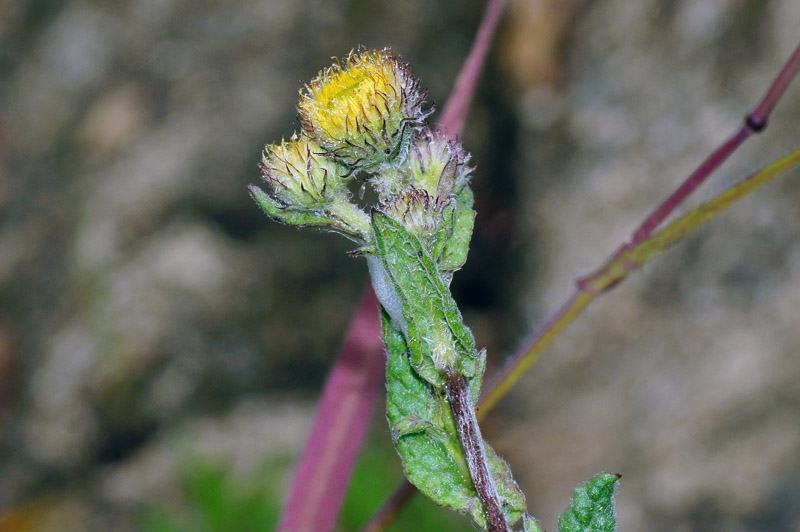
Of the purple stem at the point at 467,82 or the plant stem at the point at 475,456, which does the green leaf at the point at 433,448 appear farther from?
the purple stem at the point at 467,82

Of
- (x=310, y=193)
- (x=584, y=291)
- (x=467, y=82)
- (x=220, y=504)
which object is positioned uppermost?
(x=467, y=82)

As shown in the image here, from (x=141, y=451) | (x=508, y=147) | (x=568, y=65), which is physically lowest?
(x=141, y=451)

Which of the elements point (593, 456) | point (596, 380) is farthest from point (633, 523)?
point (596, 380)

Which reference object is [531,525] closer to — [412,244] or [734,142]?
[412,244]

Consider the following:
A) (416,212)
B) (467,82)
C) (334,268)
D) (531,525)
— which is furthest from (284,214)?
(334,268)

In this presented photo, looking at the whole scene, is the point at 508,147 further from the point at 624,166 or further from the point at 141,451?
the point at 141,451

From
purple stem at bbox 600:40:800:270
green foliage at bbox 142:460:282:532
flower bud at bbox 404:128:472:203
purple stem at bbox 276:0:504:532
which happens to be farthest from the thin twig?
green foliage at bbox 142:460:282:532
